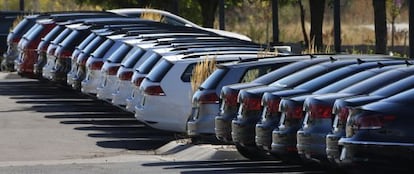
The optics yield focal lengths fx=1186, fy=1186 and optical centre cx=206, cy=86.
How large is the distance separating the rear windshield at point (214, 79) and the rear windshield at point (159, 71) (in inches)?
71.2

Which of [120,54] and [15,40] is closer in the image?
[120,54]

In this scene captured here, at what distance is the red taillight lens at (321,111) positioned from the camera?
12.3 m

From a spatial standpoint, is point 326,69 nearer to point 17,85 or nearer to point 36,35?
point 36,35

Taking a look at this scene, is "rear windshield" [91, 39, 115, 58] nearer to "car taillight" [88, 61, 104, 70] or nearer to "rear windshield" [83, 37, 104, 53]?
"car taillight" [88, 61, 104, 70]

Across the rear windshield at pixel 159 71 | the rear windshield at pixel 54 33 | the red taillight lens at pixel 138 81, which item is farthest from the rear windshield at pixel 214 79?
the rear windshield at pixel 54 33

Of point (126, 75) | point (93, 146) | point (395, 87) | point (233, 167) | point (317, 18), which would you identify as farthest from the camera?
point (317, 18)

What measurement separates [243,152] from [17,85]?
17465 mm

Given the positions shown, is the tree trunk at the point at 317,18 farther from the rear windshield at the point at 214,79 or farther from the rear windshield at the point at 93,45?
the rear windshield at the point at 214,79

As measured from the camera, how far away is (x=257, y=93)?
1423 cm

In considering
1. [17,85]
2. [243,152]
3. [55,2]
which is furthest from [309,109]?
[55,2]

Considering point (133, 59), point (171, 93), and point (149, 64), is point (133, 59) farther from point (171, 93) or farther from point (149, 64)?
point (171, 93)

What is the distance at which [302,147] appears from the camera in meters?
12.6

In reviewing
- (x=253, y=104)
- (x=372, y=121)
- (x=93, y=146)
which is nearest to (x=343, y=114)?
(x=372, y=121)

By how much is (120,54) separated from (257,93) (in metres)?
7.64
